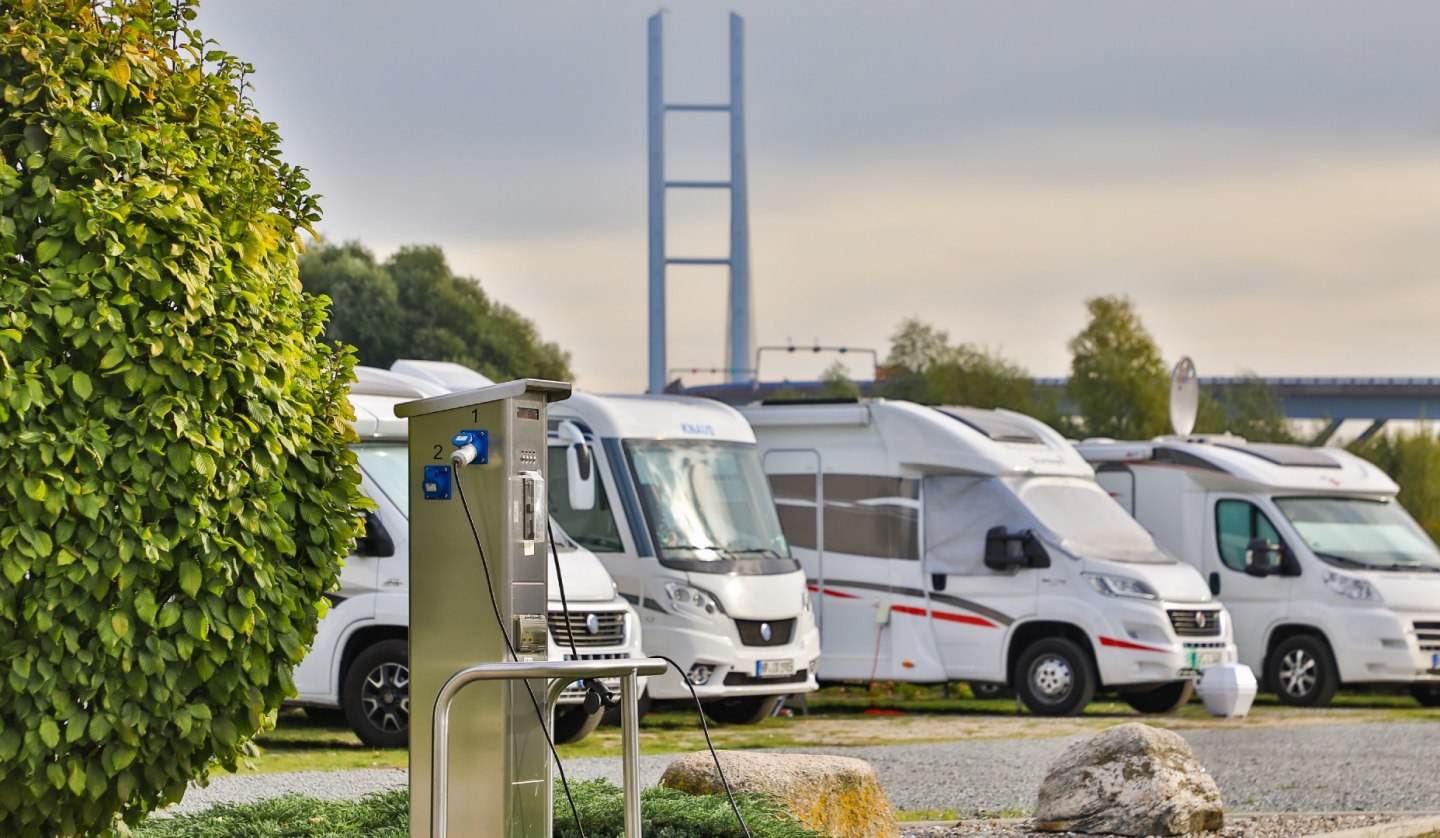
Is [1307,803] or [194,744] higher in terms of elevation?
[194,744]

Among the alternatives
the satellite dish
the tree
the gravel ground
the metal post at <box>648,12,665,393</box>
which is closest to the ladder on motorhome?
the metal post at <box>648,12,665,393</box>

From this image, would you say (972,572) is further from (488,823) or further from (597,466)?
(488,823)

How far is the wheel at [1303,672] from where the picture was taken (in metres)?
18.5

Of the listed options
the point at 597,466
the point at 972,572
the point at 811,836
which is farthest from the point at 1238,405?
the point at 811,836

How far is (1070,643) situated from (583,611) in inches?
224

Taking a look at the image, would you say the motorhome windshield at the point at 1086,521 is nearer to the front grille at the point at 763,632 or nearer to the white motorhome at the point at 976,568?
the white motorhome at the point at 976,568

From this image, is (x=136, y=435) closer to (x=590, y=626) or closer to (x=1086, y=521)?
(x=590, y=626)

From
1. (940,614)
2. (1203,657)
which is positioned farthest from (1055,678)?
(1203,657)

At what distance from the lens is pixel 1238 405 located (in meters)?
52.3

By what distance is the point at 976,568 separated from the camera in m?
17.3

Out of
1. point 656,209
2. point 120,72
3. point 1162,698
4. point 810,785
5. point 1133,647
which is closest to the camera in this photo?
point 120,72

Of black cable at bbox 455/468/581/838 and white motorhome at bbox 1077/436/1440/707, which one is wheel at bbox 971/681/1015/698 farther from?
black cable at bbox 455/468/581/838

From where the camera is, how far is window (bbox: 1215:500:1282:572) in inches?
749

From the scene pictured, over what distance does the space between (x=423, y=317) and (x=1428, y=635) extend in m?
41.9
